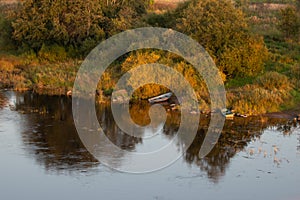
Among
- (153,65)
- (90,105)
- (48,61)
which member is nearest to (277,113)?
(153,65)

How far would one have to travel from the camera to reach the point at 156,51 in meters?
31.0

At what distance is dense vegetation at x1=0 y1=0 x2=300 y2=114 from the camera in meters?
28.8

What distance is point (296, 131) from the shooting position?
23.8 metres

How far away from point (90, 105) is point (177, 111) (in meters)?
4.35

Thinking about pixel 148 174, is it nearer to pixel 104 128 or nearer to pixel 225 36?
pixel 104 128

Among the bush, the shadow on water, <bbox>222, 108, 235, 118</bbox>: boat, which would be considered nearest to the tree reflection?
the shadow on water

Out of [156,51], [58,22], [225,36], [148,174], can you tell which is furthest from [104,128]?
[58,22]

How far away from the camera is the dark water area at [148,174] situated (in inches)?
670

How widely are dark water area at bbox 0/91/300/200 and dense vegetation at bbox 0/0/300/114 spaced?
11.4 ft

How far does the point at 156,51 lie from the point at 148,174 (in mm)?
13429

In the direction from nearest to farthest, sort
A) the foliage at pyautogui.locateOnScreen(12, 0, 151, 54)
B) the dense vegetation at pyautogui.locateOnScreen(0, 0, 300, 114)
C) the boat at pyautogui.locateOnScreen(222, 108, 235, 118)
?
the boat at pyautogui.locateOnScreen(222, 108, 235, 118) → the dense vegetation at pyautogui.locateOnScreen(0, 0, 300, 114) → the foliage at pyautogui.locateOnScreen(12, 0, 151, 54)

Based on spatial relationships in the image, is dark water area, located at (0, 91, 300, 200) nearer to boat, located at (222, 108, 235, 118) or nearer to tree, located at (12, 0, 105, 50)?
boat, located at (222, 108, 235, 118)

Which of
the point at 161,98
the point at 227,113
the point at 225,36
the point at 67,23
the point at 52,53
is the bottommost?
the point at 227,113

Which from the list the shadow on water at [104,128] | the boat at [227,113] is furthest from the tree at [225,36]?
the shadow on water at [104,128]
